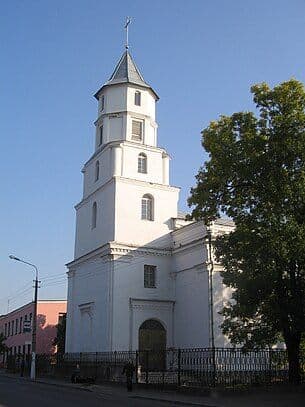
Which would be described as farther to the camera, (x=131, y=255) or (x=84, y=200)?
(x=84, y=200)

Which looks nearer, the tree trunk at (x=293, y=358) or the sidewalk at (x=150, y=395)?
the sidewalk at (x=150, y=395)

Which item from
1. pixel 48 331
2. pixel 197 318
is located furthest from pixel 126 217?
pixel 48 331

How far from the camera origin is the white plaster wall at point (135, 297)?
3638 centimetres

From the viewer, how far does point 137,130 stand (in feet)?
139

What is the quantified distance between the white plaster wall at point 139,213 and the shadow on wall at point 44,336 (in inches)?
1063

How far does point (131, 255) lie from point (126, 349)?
6514mm

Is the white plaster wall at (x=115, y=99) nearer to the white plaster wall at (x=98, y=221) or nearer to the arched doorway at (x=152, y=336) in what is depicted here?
the white plaster wall at (x=98, y=221)

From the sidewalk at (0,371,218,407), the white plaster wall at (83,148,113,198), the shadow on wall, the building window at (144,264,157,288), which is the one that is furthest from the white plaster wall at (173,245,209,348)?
the shadow on wall

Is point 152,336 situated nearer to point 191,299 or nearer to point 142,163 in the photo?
point 191,299

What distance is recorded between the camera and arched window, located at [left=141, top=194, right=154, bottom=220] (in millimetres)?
40000

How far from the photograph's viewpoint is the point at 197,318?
116 feet

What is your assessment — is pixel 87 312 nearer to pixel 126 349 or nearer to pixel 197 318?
pixel 126 349

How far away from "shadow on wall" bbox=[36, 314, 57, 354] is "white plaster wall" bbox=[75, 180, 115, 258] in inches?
804

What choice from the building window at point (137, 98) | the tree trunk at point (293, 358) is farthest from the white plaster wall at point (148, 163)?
the tree trunk at point (293, 358)
